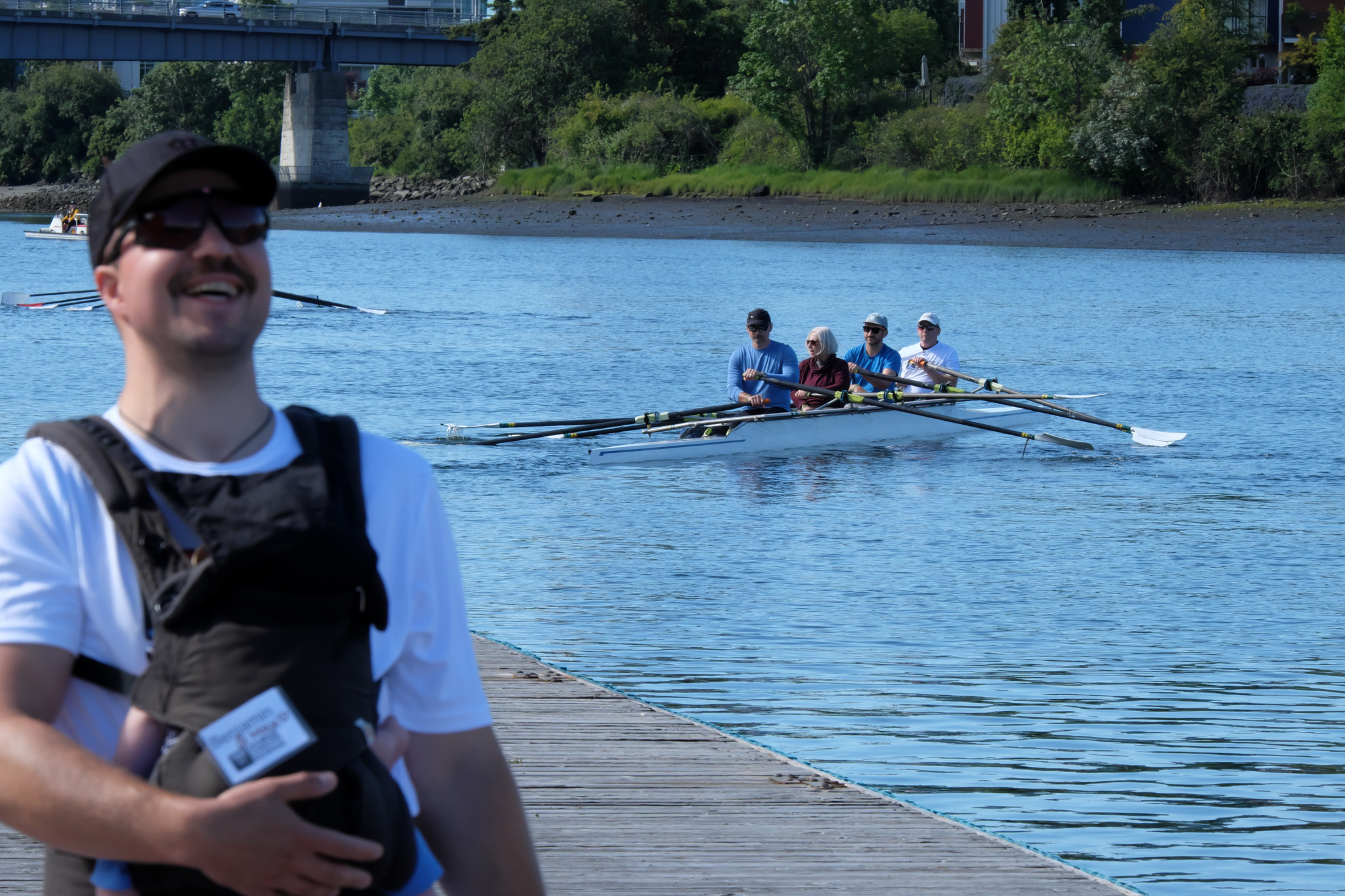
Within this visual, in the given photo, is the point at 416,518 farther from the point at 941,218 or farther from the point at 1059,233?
the point at 941,218

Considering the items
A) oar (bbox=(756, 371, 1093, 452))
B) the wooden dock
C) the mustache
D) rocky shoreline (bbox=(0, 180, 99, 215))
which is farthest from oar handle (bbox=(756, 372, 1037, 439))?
rocky shoreline (bbox=(0, 180, 99, 215))

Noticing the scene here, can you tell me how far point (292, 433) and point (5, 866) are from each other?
8.45 ft

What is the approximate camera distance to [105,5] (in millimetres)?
67562

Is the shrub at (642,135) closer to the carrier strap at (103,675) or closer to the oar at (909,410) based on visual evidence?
the oar at (909,410)

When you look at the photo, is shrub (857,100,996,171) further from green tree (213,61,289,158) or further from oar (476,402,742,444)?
oar (476,402,742,444)

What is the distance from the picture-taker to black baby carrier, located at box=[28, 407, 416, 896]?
1822mm

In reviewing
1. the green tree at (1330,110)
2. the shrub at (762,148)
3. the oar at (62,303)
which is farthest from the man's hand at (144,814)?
the shrub at (762,148)

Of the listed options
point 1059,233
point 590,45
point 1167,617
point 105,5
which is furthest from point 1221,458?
point 590,45

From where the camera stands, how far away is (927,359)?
17906mm

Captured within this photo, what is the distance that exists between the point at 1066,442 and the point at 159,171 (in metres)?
17.0

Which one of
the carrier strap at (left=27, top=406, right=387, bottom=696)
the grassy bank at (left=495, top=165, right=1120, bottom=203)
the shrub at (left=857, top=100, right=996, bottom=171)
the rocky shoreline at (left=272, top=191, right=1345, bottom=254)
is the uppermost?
the shrub at (left=857, top=100, right=996, bottom=171)

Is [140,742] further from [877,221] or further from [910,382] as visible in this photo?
[877,221]

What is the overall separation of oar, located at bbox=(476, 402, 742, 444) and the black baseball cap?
1350 centimetres

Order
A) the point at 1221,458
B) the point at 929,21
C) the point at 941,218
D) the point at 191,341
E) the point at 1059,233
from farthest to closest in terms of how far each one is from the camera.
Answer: the point at 929,21 → the point at 941,218 → the point at 1059,233 → the point at 1221,458 → the point at 191,341
